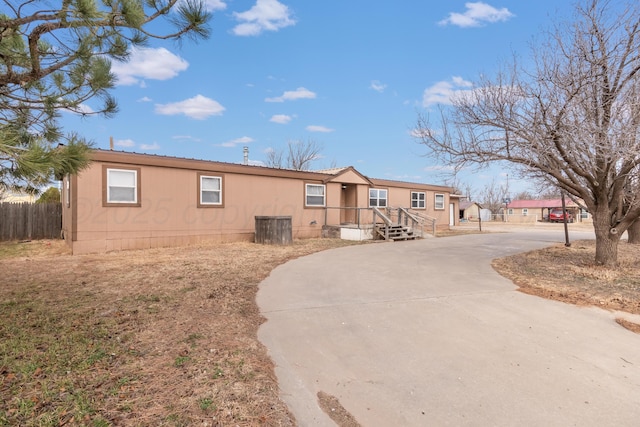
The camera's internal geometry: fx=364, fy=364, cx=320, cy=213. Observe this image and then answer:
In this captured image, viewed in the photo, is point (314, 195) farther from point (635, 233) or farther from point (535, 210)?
point (535, 210)

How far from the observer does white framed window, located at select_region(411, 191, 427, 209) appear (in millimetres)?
20875

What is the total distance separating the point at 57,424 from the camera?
7.77ft

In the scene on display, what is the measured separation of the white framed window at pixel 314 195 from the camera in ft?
50.4

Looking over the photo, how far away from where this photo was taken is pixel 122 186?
10922mm

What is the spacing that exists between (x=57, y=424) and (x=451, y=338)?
3640 mm

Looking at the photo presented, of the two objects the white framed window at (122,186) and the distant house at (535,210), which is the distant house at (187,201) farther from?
the distant house at (535,210)

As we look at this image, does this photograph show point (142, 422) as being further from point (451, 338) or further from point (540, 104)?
point (540, 104)

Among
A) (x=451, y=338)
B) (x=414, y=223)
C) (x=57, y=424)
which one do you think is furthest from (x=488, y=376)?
(x=414, y=223)

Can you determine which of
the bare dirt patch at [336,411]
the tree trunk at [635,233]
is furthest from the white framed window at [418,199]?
the bare dirt patch at [336,411]

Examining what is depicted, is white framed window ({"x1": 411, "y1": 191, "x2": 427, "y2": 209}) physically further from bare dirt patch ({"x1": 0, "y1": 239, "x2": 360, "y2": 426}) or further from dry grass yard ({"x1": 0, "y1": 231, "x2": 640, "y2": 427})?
bare dirt patch ({"x1": 0, "y1": 239, "x2": 360, "y2": 426})

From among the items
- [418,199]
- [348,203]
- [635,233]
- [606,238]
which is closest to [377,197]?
[348,203]

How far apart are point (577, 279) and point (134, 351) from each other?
7.78 metres

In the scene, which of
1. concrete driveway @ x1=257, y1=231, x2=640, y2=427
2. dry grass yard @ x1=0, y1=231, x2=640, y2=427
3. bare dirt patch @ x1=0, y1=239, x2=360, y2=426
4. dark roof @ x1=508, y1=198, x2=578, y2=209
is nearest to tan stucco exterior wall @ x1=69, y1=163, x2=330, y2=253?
dry grass yard @ x1=0, y1=231, x2=640, y2=427

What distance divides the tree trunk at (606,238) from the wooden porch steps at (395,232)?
7.14 m
